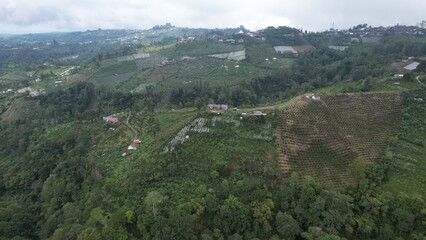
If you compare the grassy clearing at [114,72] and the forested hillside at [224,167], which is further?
the grassy clearing at [114,72]

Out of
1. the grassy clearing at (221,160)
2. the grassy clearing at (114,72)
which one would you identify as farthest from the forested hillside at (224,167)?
the grassy clearing at (114,72)

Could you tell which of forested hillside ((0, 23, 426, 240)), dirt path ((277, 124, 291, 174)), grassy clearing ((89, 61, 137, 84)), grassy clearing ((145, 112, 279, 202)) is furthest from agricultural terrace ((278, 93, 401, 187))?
grassy clearing ((89, 61, 137, 84))

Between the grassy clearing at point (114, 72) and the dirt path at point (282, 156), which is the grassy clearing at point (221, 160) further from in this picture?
the grassy clearing at point (114, 72)

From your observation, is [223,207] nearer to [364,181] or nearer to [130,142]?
[364,181]

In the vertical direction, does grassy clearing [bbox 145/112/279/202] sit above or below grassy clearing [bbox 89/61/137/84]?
above

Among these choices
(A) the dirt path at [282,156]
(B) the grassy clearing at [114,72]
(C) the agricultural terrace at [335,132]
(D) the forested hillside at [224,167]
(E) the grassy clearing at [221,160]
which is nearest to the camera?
(D) the forested hillside at [224,167]

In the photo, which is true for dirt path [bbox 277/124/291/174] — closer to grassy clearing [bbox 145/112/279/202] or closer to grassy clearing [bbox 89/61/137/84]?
grassy clearing [bbox 145/112/279/202]

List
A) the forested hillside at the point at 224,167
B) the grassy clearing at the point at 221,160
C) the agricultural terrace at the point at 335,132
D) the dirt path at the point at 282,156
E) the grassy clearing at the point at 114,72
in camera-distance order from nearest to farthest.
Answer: the forested hillside at the point at 224,167
the grassy clearing at the point at 221,160
the dirt path at the point at 282,156
the agricultural terrace at the point at 335,132
the grassy clearing at the point at 114,72

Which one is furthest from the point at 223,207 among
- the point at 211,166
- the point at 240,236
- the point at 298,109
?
the point at 298,109
